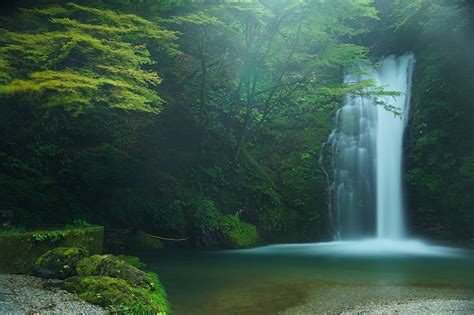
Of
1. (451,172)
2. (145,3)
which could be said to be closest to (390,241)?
(451,172)

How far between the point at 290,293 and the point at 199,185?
27.1 feet

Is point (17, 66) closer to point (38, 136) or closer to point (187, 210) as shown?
point (38, 136)

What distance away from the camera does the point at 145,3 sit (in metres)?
11.0

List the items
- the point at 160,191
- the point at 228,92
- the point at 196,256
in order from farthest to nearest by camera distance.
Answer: the point at 228,92
the point at 160,191
the point at 196,256

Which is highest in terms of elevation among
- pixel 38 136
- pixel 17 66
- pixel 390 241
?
pixel 17 66

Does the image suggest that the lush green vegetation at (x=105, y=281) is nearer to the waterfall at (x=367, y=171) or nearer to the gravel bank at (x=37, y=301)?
the gravel bank at (x=37, y=301)

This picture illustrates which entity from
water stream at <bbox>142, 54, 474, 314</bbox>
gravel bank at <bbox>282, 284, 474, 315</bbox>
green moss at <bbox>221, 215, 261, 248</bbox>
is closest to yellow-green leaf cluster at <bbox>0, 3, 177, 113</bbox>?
water stream at <bbox>142, 54, 474, 314</bbox>

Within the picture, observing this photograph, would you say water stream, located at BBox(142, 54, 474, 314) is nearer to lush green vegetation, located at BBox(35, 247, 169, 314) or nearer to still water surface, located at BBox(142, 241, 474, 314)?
still water surface, located at BBox(142, 241, 474, 314)

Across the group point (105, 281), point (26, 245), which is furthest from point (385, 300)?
point (26, 245)

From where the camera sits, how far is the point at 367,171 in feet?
51.1

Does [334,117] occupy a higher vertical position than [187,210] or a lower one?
higher

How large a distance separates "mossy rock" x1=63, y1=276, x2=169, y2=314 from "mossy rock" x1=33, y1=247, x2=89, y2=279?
63 centimetres

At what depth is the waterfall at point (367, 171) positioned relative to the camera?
14.8m

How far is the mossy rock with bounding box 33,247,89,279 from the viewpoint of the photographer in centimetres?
661
